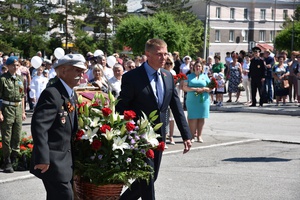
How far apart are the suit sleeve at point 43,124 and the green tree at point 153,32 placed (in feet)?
152

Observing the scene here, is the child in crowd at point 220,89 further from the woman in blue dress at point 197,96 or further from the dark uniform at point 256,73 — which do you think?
the woman in blue dress at point 197,96

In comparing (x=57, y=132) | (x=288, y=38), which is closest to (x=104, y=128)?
(x=57, y=132)

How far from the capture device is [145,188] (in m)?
7.36

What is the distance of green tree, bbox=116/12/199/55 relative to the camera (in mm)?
53156

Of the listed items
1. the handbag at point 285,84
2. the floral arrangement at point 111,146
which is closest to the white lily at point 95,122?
the floral arrangement at point 111,146

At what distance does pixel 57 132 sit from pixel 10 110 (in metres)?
4.85

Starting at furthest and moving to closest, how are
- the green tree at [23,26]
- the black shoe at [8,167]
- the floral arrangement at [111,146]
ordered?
the green tree at [23,26] → the black shoe at [8,167] → the floral arrangement at [111,146]

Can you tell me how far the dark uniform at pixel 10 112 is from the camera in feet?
35.9

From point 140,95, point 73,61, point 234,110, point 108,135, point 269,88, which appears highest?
point 73,61

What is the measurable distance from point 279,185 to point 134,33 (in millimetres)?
46522

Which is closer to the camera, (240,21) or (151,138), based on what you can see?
(151,138)

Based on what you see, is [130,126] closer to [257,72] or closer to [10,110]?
[10,110]

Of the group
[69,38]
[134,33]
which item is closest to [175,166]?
[134,33]

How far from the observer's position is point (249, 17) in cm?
9638
